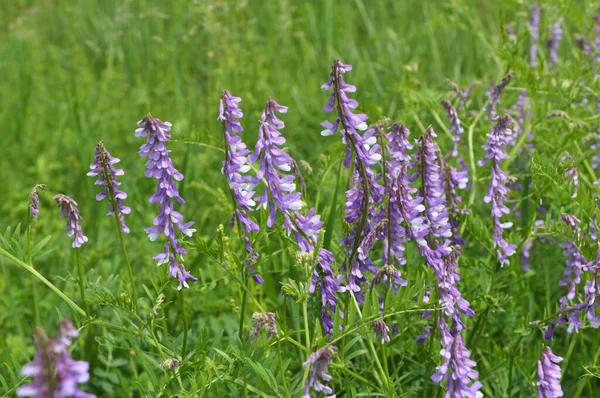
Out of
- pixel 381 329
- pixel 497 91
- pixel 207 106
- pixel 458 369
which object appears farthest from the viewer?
pixel 207 106

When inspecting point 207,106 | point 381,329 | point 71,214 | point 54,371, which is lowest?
point 54,371

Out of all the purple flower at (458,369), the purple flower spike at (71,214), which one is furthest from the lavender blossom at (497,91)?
the purple flower spike at (71,214)

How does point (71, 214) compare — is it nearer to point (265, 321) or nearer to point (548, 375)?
point (265, 321)

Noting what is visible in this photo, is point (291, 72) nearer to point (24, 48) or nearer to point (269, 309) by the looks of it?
point (24, 48)

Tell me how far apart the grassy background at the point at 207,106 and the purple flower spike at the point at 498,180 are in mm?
153

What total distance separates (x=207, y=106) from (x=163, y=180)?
2.59 m

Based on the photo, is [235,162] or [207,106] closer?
[235,162]

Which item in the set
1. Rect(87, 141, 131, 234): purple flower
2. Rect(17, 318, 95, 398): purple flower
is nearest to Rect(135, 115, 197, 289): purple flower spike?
Rect(87, 141, 131, 234): purple flower

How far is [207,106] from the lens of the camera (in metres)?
4.38

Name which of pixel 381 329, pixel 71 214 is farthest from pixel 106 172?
pixel 381 329

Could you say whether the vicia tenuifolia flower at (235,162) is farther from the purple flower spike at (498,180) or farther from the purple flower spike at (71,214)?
the purple flower spike at (498,180)

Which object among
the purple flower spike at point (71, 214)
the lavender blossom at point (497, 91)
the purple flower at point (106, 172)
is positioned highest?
the lavender blossom at point (497, 91)

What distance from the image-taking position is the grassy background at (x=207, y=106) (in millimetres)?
2494

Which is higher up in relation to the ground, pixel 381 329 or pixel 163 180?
pixel 163 180
